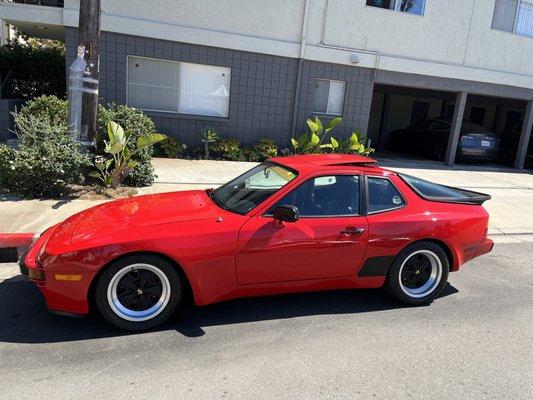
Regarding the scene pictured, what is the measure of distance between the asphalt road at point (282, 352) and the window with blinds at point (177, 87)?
26.4ft

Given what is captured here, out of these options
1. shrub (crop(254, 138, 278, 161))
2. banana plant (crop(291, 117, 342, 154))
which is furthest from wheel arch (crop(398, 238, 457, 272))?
shrub (crop(254, 138, 278, 161))

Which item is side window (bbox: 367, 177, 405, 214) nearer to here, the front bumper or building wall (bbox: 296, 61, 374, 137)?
the front bumper

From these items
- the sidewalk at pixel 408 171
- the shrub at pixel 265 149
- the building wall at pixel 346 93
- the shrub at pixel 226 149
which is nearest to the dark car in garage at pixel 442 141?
the sidewalk at pixel 408 171

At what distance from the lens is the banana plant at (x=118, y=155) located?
754 centimetres

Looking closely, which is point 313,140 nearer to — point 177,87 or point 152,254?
point 177,87

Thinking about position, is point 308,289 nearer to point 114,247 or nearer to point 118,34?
point 114,247

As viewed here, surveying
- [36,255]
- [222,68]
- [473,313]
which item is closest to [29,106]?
[222,68]

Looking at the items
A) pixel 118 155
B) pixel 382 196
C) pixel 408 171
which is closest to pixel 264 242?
pixel 382 196

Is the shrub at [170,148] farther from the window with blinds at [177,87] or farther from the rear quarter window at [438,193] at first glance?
the rear quarter window at [438,193]

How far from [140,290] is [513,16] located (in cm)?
1544

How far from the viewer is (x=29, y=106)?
32.1 feet

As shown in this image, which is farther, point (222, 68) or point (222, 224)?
point (222, 68)

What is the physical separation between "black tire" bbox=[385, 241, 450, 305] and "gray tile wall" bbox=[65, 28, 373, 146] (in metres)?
8.75

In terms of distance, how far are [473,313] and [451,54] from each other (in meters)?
11.6
